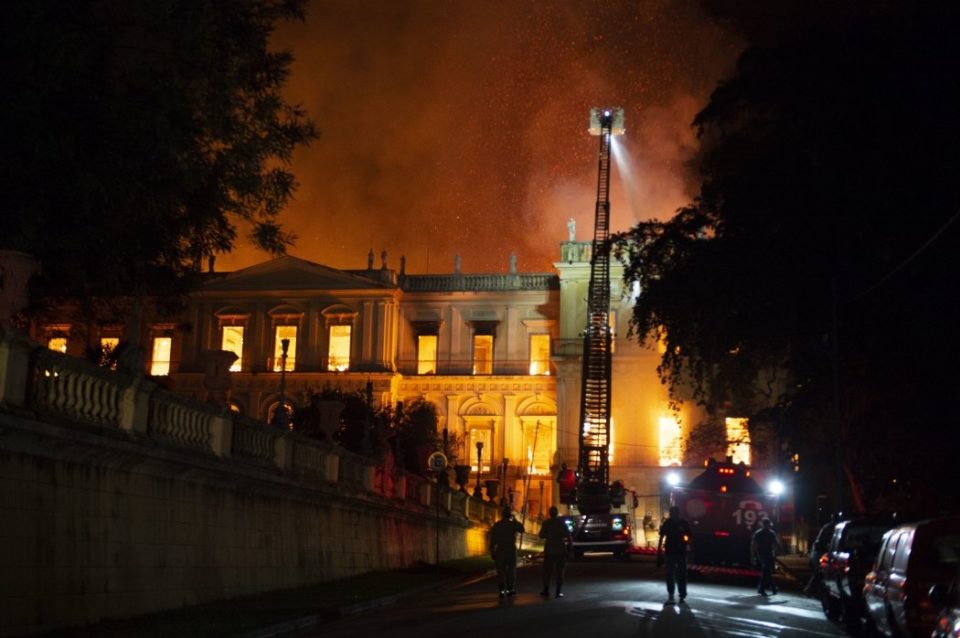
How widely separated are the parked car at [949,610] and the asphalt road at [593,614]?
510cm

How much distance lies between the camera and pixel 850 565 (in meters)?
18.8

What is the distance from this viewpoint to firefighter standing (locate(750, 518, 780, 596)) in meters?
27.0

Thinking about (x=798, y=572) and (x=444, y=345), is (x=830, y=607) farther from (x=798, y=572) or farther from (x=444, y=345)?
(x=444, y=345)

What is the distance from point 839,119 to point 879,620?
17.7 metres

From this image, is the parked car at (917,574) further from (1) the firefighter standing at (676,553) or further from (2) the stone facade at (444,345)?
(2) the stone facade at (444,345)

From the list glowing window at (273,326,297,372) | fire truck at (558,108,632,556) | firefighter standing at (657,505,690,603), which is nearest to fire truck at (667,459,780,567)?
fire truck at (558,108,632,556)

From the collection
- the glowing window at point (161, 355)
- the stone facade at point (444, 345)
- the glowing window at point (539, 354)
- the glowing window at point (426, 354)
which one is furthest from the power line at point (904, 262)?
the glowing window at point (161, 355)

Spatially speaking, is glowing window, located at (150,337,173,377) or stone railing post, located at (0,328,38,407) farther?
glowing window, located at (150,337,173,377)

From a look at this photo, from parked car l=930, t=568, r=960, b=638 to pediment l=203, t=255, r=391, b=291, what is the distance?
80233 millimetres

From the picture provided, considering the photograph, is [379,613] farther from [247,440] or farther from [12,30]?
[12,30]

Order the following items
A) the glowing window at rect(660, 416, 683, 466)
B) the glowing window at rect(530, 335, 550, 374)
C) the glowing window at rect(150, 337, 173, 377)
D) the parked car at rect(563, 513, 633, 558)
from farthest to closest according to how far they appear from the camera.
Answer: the glowing window at rect(150, 337, 173, 377)
the glowing window at rect(530, 335, 550, 374)
the glowing window at rect(660, 416, 683, 466)
the parked car at rect(563, 513, 633, 558)

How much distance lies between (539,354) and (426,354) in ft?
26.7

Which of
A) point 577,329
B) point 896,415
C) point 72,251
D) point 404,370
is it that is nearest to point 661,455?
point 577,329

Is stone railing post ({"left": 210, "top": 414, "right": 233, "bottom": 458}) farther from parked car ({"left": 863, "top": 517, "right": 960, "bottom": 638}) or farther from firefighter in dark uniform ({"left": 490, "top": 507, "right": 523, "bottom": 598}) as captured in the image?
parked car ({"left": 863, "top": 517, "right": 960, "bottom": 638})
